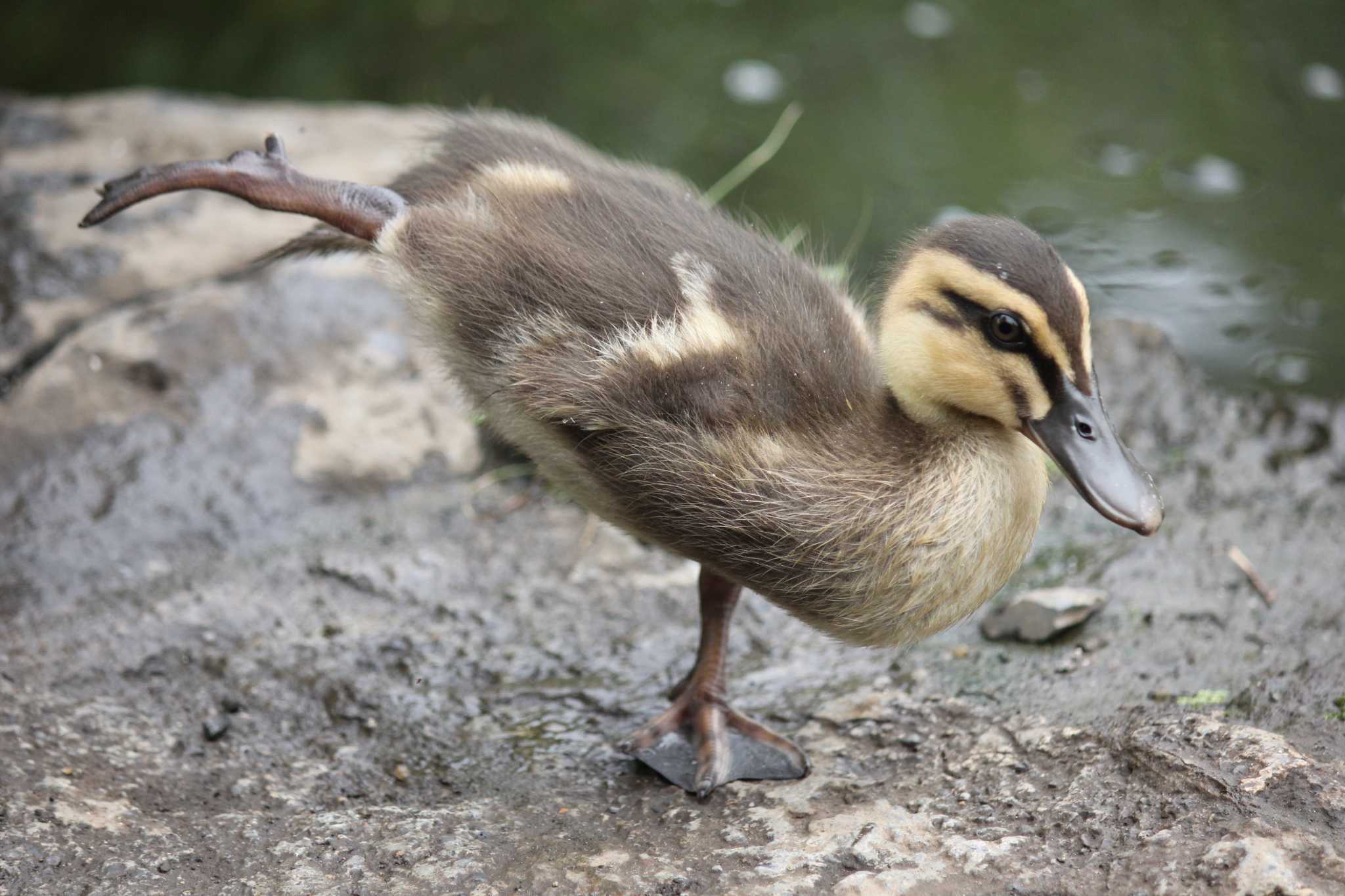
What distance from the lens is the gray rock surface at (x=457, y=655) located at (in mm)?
2773

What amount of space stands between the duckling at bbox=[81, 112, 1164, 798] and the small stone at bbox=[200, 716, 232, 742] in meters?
1.09

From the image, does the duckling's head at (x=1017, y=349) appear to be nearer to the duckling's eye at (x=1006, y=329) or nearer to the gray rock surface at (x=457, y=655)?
the duckling's eye at (x=1006, y=329)

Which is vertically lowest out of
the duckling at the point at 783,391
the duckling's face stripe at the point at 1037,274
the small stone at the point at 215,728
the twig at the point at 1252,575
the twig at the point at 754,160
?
the small stone at the point at 215,728

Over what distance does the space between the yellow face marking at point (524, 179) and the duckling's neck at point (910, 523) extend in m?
0.91

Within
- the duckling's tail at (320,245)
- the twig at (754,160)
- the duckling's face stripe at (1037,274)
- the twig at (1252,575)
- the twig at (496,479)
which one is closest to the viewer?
the duckling's face stripe at (1037,274)

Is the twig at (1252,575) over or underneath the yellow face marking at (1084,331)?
underneath

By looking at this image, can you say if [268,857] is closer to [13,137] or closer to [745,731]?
[745,731]

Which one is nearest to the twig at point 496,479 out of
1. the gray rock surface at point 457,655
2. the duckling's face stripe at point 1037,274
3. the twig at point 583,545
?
the gray rock surface at point 457,655

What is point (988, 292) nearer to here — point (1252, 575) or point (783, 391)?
point (783, 391)

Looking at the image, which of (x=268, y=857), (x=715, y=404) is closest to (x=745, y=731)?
(x=715, y=404)

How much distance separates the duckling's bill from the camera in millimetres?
2668

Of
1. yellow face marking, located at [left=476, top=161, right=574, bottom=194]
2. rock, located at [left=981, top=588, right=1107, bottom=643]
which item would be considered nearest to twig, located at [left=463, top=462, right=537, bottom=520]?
yellow face marking, located at [left=476, top=161, right=574, bottom=194]

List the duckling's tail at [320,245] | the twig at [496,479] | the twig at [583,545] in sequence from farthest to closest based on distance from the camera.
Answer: the twig at [496,479] → the twig at [583,545] → the duckling's tail at [320,245]

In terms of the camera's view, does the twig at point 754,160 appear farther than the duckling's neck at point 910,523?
Yes
